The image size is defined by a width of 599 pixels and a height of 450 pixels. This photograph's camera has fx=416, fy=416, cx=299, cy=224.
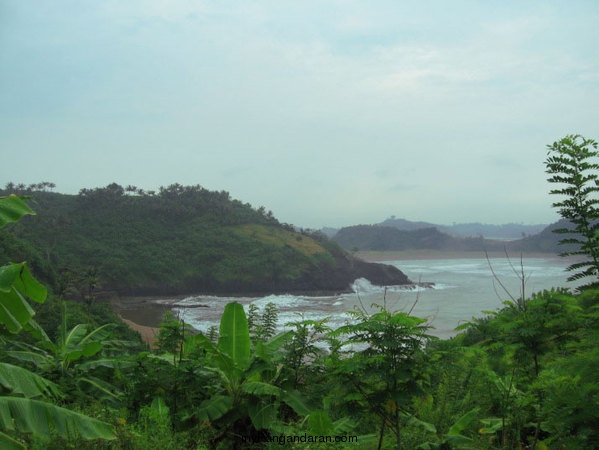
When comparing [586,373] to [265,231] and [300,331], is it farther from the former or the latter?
[265,231]

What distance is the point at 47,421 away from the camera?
10.3 ft

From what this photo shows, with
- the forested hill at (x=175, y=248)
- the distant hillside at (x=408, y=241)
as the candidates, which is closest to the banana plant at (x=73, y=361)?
the forested hill at (x=175, y=248)

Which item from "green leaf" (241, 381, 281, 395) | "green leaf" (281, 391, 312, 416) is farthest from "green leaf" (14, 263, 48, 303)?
"green leaf" (281, 391, 312, 416)

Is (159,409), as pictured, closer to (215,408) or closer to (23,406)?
(215,408)

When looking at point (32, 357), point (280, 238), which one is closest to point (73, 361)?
point (32, 357)

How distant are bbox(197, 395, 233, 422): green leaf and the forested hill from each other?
131 ft

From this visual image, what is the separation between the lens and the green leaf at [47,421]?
3025 millimetres

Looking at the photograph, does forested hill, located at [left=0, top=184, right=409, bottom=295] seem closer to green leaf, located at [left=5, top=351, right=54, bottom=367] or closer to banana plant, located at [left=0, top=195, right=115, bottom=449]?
green leaf, located at [left=5, top=351, right=54, bottom=367]

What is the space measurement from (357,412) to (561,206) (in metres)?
4.03

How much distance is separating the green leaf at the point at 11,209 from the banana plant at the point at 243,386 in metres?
2.15

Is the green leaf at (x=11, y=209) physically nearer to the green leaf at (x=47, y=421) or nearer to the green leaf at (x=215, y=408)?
the green leaf at (x=47, y=421)

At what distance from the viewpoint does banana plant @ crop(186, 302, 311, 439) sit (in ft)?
12.1

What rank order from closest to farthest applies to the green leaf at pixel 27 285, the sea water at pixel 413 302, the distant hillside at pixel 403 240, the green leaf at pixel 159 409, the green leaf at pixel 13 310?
the green leaf at pixel 13 310 < the green leaf at pixel 27 285 < the green leaf at pixel 159 409 < the sea water at pixel 413 302 < the distant hillside at pixel 403 240

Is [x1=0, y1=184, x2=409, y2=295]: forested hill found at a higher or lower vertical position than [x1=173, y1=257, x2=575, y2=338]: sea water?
higher
